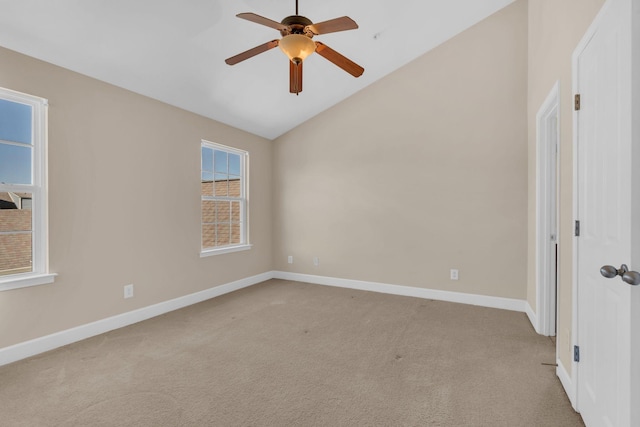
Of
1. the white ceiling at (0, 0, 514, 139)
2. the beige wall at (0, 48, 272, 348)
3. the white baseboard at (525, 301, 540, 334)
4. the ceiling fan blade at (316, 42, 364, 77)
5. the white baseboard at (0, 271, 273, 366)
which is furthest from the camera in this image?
the white baseboard at (525, 301, 540, 334)

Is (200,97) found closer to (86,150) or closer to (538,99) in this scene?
(86,150)

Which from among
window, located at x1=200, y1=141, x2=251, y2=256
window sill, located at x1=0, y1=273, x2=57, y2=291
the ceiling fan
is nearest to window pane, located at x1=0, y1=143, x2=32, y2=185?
window sill, located at x1=0, y1=273, x2=57, y2=291

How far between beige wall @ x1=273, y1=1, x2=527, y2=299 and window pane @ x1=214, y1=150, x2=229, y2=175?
1.07 meters

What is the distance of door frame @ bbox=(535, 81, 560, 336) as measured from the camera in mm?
2932

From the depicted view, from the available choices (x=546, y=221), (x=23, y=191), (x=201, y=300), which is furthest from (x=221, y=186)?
(x=546, y=221)

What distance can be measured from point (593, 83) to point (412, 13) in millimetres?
2351

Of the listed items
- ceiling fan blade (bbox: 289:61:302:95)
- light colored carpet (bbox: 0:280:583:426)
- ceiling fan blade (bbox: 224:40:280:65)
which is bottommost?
light colored carpet (bbox: 0:280:583:426)

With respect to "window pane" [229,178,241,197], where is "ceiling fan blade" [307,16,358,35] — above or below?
above

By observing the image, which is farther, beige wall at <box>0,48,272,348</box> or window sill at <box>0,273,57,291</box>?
beige wall at <box>0,48,272,348</box>

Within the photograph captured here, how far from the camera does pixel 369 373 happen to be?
231cm

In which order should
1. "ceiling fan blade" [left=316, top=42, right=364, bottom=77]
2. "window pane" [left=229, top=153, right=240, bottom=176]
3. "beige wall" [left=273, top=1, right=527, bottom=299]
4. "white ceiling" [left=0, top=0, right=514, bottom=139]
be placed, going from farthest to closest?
"window pane" [left=229, top=153, right=240, bottom=176] → "beige wall" [left=273, top=1, right=527, bottom=299] → "white ceiling" [left=0, top=0, right=514, bottom=139] → "ceiling fan blade" [left=316, top=42, right=364, bottom=77]

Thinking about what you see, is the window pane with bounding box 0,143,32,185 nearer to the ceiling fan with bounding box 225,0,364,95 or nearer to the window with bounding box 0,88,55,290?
the window with bounding box 0,88,55,290

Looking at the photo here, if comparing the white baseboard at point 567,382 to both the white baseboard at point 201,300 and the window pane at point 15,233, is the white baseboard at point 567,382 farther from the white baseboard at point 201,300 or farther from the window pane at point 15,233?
the window pane at point 15,233

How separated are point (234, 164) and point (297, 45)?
9.75 ft
